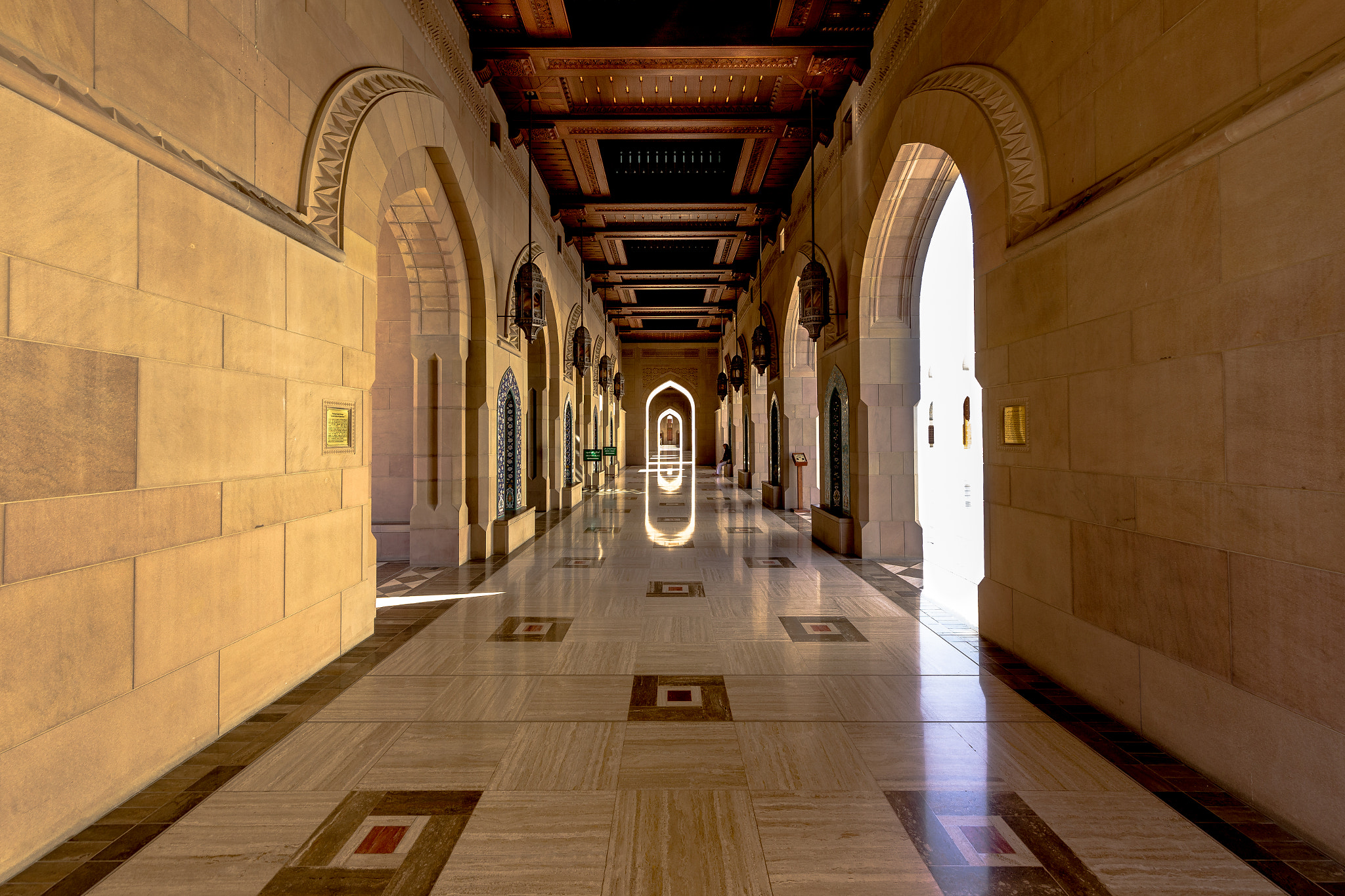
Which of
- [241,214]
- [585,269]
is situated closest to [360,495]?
[241,214]

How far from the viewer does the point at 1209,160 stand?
6.77 feet

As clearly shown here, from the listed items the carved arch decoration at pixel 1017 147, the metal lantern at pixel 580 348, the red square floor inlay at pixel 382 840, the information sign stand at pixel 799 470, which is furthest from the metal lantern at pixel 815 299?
the red square floor inlay at pixel 382 840

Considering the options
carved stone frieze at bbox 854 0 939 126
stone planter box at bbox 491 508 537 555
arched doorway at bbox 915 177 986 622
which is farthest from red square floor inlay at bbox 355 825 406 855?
arched doorway at bbox 915 177 986 622

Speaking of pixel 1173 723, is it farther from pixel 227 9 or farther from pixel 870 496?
pixel 227 9

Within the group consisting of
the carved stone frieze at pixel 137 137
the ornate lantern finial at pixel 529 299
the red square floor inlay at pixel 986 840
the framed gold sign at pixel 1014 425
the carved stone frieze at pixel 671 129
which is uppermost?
the carved stone frieze at pixel 671 129

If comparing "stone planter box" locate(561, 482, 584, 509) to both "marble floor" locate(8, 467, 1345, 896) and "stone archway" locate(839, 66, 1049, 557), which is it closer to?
"stone archway" locate(839, 66, 1049, 557)

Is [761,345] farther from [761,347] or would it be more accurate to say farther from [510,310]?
[510,310]

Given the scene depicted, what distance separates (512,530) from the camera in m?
6.49

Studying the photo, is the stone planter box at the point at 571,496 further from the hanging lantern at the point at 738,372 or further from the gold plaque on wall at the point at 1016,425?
the gold plaque on wall at the point at 1016,425

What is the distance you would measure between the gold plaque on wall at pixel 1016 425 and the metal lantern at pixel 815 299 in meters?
2.71

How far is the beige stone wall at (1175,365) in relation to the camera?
5.78 feet

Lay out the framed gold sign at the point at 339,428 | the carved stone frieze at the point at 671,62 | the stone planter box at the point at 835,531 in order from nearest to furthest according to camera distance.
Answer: the framed gold sign at the point at 339,428, the carved stone frieze at the point at 671,62, the stone planter box at the point at 835,531

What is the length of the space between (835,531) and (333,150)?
4994 millimetres

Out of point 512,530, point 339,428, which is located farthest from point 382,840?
point 512,530
